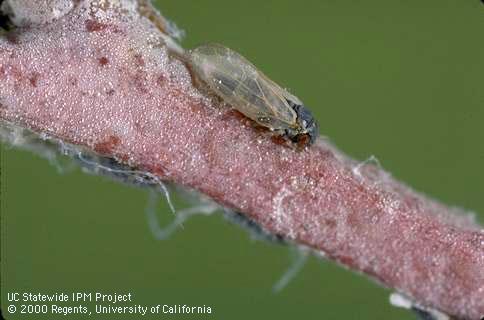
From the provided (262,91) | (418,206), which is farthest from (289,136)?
(418,206)

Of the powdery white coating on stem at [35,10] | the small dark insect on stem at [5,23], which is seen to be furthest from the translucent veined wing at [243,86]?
the small dark insect on stem at [5,23]

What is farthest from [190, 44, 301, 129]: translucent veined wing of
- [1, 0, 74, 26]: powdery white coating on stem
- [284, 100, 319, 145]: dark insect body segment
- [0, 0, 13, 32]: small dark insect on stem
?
[0, 0, 13, 32]: small dark insect on stem

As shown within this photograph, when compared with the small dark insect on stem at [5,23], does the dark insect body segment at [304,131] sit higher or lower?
lower

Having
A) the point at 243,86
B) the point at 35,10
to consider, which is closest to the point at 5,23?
the point at 35,10

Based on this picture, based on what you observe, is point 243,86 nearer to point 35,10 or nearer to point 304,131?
point 304,131

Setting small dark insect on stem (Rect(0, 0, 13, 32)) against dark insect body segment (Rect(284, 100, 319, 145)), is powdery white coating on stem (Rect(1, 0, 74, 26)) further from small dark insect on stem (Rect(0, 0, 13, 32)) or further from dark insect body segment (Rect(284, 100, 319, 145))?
dark insect body segment (Rect(284, 100, 319, 145))

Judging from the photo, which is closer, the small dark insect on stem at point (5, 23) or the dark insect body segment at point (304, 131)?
the small dark insect on stem at point (5, 23)

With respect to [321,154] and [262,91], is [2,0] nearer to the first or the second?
[262,91]

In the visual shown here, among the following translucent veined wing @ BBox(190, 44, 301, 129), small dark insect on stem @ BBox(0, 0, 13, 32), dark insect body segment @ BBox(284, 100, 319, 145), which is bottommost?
dark insect body segment @ BBox(284, 100, 319, 145)

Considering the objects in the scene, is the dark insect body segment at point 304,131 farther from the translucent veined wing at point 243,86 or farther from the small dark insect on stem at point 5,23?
the small dark insect on stem at point 5,23

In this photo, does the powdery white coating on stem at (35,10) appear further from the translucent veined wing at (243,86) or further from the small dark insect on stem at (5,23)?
the translucent veined wing at (243,86)

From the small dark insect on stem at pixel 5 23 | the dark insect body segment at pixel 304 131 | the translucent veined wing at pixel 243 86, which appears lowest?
the dark insect body segment at pixel 304 131
